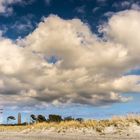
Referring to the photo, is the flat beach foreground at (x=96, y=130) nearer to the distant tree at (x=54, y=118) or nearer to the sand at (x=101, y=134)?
the sand at (x=101, y=134)

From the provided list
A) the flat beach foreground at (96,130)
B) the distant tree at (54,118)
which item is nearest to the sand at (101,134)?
the flat beach foreground at (96,130)

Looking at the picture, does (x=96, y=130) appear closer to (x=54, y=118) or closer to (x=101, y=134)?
(x=101, y=134)

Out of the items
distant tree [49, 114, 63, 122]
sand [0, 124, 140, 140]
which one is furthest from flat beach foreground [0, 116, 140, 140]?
distant tree [49, 114, 63, 122]

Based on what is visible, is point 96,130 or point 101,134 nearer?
point 101,134

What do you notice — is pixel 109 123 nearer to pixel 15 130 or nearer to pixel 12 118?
pixel 15 130

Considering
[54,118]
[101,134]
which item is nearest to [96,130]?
[101,134]

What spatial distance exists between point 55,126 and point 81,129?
5470 mm

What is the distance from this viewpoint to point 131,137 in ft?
103

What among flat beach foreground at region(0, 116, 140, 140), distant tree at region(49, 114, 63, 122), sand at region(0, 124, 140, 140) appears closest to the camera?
sand at region(0, 124, 140, 140)

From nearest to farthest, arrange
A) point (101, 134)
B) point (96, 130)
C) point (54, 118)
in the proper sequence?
point (101, 134) < point (96, 130) < point (54, 118)

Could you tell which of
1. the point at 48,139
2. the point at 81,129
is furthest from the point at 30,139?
the point at 81,129

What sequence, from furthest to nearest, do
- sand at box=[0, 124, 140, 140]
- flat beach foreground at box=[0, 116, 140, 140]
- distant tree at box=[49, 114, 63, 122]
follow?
1. distant tree at box=[49, 114, 63, 122]
2. flat beach foreground at box=[0, 116, 140, 140]
3. sand at box=[0, 124, 140, 140]

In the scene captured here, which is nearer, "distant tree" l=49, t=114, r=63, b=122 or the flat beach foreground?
the flat beach foreground

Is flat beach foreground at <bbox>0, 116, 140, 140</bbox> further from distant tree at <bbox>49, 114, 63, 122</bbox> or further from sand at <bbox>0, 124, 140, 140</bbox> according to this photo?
distant tree at <bbox>49, 114, 63, 122</bbox>
